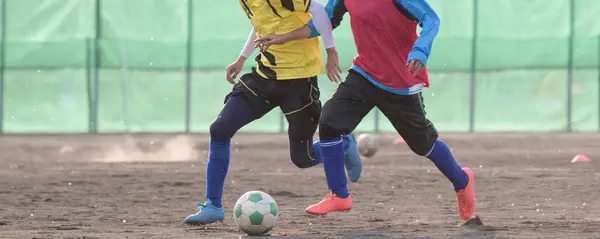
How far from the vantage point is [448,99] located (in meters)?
24.3

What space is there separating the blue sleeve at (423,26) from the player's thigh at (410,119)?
379 millimetres

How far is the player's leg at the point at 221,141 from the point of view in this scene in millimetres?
8242

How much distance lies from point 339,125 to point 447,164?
77cm

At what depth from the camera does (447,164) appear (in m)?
8.33

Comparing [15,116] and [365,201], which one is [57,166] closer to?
[365,201]

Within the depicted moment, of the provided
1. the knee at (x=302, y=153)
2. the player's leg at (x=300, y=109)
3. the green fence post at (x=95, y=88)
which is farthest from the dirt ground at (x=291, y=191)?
the green fence post at (x=95, y=88)

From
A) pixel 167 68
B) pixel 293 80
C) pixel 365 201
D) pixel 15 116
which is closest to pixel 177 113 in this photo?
pixel 167 68

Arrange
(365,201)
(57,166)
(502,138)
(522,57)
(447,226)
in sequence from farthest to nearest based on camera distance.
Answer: (522,57) → (502,138) → (57,166) → (365,201) → (447,226)

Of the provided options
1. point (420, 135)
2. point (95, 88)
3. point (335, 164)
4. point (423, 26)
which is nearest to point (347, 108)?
point (335, 164)

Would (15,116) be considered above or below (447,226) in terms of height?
below

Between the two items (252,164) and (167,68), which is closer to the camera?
(252,164)

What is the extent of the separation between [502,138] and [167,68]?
669 centimetres

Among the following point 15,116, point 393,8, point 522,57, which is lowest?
point 15,116

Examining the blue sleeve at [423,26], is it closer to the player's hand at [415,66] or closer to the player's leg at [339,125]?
the player's hand at [415,66]
